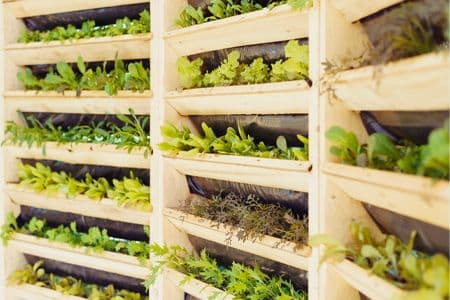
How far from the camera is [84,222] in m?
3.93

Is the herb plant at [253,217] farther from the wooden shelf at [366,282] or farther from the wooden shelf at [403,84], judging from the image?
the wooden shelf at [403,84]

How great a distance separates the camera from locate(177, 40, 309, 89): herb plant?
2.44m

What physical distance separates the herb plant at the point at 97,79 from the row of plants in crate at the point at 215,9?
0.42m

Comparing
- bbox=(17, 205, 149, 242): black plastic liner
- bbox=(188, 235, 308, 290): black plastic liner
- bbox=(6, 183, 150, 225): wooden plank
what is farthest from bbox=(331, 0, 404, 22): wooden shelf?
bbox=(17, 205, 149, 242): black plastic liner

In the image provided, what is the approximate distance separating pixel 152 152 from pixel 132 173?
1.00 feet

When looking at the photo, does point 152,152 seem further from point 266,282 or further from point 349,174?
point 349,174

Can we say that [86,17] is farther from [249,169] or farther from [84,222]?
[249,169]

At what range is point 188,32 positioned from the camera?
3023 mm

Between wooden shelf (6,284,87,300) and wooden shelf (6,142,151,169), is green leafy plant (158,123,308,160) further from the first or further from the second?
wooden shelf (6,284,87,300)

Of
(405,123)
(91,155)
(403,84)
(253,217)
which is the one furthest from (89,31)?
(403,84)

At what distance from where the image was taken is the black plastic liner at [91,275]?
3705 mm

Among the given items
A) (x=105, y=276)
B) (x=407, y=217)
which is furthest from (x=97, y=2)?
(x=407, y=217)

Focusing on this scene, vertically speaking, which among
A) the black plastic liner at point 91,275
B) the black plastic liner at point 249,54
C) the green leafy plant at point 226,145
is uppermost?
the black plastic liner at point 249,54

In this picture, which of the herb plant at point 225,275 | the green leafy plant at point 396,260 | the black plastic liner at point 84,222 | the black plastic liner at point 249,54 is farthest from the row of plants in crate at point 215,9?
the black plastic liner at point 84,222
